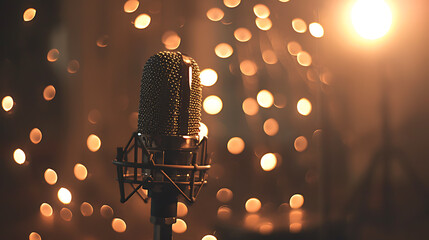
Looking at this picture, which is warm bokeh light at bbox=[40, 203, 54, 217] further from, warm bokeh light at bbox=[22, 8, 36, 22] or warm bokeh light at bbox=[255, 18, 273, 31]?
warm bokeh light at bbox=[255, 18, 273, 31]

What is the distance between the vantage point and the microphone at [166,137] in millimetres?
468

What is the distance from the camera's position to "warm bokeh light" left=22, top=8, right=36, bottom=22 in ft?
3.40

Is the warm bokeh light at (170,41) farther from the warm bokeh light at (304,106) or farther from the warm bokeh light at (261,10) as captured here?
the warm bokeh light at (304,106)

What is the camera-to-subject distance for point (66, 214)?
93cm

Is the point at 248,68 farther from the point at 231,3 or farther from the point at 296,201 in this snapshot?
the point at 296,201

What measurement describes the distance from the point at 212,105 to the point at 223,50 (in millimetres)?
153

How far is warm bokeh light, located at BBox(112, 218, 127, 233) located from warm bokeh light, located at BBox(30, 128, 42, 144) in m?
0.33

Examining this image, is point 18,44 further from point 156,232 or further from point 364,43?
point 364,43

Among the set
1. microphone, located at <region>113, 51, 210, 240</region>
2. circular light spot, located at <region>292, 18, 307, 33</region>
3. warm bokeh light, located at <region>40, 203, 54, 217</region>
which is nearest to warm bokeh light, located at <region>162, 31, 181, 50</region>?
circular light spot, located at <region>292, 18, 307, 33</region>

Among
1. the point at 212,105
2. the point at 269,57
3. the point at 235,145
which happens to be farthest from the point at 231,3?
the point at 235,145

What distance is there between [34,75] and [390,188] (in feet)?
3.44

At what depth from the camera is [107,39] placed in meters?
0.94

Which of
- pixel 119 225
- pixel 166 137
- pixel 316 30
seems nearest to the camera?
pixel 166 137

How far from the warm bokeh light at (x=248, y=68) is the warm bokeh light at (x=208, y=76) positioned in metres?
0.08
